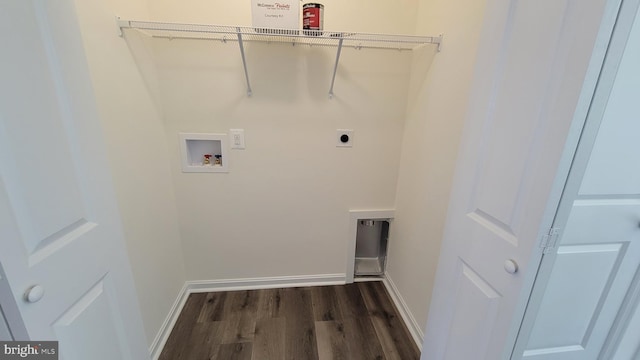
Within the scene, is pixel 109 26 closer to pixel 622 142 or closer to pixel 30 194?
pixel 30 194

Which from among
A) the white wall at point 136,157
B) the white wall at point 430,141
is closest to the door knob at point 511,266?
the white wall at point 430,141

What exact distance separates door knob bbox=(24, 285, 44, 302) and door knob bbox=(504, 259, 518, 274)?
1.32m

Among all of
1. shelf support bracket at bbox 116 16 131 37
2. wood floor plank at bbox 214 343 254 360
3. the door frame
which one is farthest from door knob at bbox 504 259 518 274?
shelf support bracket at bbox 116 16 131 37

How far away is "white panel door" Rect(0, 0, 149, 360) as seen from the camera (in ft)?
1.99

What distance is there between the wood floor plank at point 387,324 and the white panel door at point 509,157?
23.6 inches

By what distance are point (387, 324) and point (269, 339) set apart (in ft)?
2.71

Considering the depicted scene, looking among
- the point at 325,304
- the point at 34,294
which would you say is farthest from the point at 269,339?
the point at 34,294

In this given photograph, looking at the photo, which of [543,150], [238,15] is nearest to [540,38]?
[543,150]

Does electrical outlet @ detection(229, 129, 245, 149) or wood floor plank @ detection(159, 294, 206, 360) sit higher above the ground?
electrical outlet @ detection(229, 129, 245, 149)

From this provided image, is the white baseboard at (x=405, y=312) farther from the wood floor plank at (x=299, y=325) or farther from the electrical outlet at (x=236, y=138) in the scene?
the electrical outlet at (x=236, y=138)

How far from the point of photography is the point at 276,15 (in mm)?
1379

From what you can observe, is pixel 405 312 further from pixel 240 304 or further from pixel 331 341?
pixel 240 304

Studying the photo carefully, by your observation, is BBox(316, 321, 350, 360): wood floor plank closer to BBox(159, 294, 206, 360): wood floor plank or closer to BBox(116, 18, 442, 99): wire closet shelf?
BBox(159, 294, 206, 360): wood floor plank

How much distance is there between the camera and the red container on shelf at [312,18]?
141 cm
